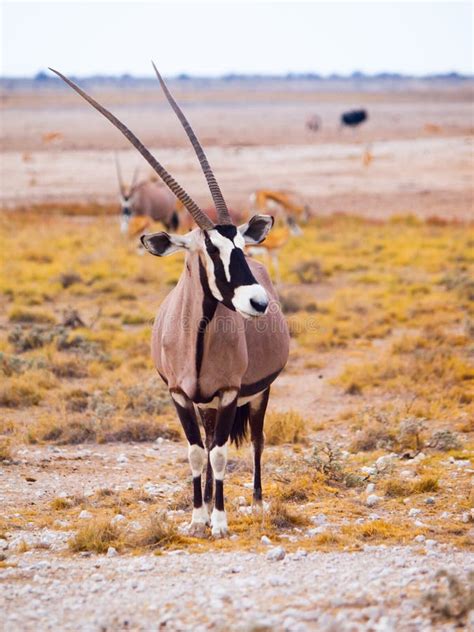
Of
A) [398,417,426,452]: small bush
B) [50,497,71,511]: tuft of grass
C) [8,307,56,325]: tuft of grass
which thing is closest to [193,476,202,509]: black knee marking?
[50,497,71,511]: tuft of grass

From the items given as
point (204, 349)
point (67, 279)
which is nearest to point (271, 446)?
point (204, 349)

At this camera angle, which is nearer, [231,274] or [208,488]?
[231,274]

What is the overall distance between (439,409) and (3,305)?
8289mm

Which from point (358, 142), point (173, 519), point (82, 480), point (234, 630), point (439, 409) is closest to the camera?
point (234, 630)

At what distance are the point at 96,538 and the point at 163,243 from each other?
1860 mm

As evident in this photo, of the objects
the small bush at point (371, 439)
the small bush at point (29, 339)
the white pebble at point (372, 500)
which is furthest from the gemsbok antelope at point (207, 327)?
the small bush at point (29, 339)

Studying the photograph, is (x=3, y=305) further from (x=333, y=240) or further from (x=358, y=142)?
(x=358, y=142)

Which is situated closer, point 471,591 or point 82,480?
point 471,591

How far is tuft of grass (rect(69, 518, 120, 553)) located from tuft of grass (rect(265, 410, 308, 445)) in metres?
3.23

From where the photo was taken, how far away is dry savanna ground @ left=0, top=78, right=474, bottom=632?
15.8ft

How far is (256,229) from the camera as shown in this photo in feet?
21.1

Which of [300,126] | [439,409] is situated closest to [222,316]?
[439,409]

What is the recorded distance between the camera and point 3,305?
15695 millimetres

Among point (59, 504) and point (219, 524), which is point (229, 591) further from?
point (59, 504)
